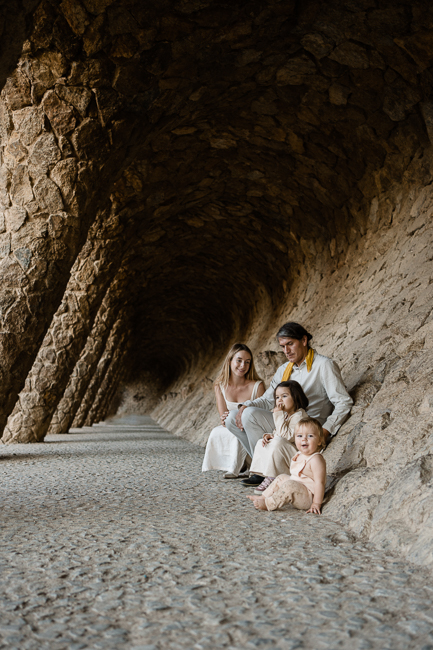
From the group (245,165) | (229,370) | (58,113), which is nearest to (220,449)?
(229,370)

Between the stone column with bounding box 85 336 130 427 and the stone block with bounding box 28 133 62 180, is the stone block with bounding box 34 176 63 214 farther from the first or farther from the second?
the stone column with bounding box 85 336 130 427

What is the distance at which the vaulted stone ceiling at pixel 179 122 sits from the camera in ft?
14.3

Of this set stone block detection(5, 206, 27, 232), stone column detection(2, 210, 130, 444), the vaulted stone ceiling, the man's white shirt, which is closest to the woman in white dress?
the man's white shirt

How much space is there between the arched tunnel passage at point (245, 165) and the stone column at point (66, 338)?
2 centimetres

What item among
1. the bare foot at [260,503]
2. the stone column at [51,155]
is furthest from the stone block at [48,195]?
the bare foot at [260,503]

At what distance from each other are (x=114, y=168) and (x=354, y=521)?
3.92m

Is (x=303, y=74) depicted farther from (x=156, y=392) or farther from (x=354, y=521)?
(x=156, y=392)

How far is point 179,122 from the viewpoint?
582 cm

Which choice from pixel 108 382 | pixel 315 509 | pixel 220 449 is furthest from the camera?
pixel 108 382

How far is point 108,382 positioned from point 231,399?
519 inches

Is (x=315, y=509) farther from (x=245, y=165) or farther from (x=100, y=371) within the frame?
(x=100, y=371)

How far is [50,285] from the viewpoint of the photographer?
4984 millimetres

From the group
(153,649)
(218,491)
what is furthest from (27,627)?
(218,491)

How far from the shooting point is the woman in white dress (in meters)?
4.74
